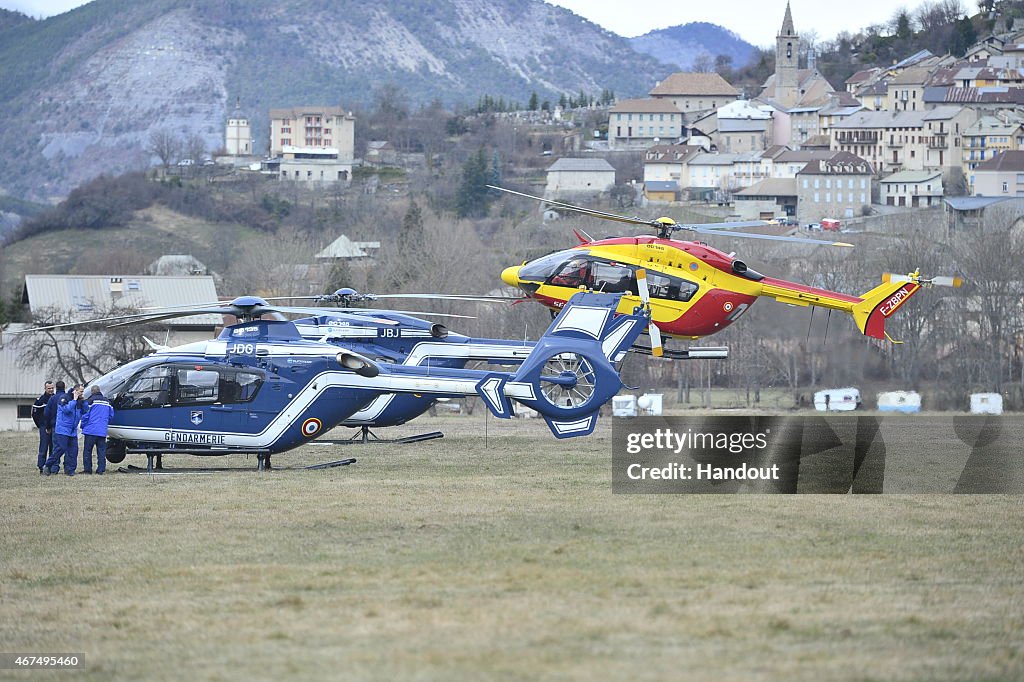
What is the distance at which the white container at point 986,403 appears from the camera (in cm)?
4338

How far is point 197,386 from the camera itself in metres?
20.6

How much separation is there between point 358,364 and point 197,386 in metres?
2.29

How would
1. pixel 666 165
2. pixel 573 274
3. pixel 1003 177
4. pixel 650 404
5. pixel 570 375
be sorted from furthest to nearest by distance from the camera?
pixel 666 165, pixel 1003 177, pixel 650 404, pixel 573 274, pixel 570 375

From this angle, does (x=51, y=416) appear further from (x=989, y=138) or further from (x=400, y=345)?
(x=989, y=138)

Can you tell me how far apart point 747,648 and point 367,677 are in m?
2.49

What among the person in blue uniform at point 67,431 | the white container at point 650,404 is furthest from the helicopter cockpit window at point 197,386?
the white container at point 650,404

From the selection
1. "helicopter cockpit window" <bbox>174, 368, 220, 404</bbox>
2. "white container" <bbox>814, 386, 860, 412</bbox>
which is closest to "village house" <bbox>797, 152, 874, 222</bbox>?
"white container" <bbox>814, 386, 860, 412</bbox>

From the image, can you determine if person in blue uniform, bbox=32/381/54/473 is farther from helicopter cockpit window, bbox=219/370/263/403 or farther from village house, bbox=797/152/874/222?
village house, bbox=797/152/874/222

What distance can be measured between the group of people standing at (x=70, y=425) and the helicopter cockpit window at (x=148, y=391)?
0.85 feet

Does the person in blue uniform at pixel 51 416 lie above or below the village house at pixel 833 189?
below

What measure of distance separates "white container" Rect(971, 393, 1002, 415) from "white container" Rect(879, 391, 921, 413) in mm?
1698

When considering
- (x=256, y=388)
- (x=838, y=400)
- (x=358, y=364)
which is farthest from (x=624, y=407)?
(x=256, y=388)

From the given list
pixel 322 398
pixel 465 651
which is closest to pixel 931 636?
pixel 465 651

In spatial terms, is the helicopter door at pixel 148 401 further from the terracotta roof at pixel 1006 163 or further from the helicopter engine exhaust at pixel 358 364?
the terracotta roof at pixel 1006 163
